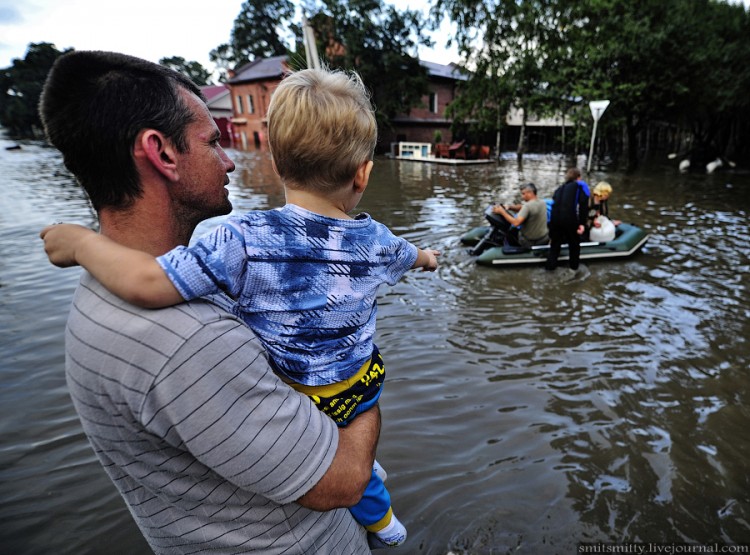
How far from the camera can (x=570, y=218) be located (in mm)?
7594

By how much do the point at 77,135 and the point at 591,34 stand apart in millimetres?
28220

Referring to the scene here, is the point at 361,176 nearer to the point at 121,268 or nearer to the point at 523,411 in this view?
the point at 121,268

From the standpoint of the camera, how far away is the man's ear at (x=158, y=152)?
3.31ft

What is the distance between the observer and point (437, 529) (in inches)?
114

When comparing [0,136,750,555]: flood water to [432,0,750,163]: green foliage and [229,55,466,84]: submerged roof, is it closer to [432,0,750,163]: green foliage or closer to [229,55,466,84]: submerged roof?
[432,0,750,163]: green foliage

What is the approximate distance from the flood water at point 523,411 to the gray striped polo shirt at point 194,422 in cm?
227

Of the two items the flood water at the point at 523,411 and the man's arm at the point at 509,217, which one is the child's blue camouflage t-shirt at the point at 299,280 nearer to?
the flood water at the point at 523,411

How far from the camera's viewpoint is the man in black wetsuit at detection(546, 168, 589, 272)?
762 cm

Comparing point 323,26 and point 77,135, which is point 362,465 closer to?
point 77,135

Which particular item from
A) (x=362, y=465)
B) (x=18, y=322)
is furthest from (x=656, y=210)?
(x=18, y=322)

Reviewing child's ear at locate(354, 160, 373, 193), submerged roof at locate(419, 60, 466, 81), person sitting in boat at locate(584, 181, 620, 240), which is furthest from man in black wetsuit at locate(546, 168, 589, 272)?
submerged roof at locate(419, 60, 466, 81)

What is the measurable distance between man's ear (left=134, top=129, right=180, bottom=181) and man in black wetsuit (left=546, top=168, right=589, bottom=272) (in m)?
7.80

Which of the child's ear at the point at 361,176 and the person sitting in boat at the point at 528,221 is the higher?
the child's ear at the point at 361,176

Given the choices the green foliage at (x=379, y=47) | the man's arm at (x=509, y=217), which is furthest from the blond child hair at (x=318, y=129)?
the green foliage at (x=379, y=47)
